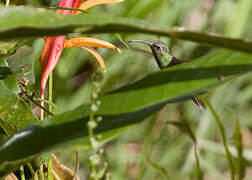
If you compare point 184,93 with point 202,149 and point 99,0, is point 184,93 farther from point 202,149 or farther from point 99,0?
point 202,149

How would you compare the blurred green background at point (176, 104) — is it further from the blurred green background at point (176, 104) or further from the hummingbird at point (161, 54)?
the hummingbird at point (161, 54)

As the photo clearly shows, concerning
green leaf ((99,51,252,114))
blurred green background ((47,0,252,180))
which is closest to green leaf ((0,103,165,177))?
green leaf ((99,51,252,114))

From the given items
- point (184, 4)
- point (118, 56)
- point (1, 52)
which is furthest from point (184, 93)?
point (184, 4)

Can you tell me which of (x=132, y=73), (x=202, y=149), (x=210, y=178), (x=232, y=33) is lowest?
(x=210, y=178)

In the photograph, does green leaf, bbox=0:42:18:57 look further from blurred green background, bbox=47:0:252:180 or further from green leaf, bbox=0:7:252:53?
blurred green background, bbox=47:0:252:180

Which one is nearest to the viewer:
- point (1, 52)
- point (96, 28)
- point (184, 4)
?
point (96, 28)

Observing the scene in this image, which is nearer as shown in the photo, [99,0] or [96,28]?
[96,28]

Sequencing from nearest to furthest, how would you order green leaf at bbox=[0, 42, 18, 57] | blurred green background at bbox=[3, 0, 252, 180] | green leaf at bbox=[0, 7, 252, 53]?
green leaf at bbox=[0, 7, 252, 53] < green leaf at bbox=[0, 42, 18, 57] < blurred green background at bbox=[3, 0, 252, 180]

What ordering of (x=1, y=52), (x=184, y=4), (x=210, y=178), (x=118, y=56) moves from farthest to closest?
(x=210, y=178)
(x=184, y=4)
(x=118, y=56)
(x=1, y=52)
